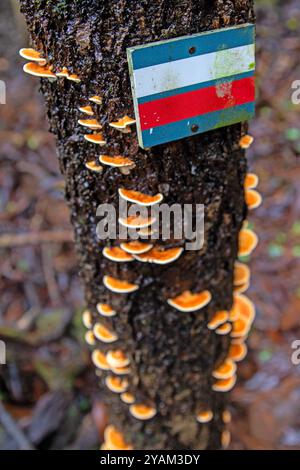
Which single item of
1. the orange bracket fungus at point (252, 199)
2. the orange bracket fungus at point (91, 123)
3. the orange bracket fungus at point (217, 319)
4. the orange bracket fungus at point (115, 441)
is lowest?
the orange bracket fungus at point (115, 441)

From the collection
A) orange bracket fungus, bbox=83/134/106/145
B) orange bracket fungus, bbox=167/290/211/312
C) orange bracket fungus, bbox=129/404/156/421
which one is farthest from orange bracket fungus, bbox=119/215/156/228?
orange bracket fungus, bbox=129/404/156/421

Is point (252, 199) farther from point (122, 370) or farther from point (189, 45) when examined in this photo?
point (122, 370)

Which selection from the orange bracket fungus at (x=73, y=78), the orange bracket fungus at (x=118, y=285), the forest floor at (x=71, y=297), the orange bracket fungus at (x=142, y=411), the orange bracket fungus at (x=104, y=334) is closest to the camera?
the orange bracket fungus at (x=73, y=78)

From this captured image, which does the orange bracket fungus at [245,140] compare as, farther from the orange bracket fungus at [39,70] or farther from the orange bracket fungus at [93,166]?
the orange bracket fungus at [39,70]

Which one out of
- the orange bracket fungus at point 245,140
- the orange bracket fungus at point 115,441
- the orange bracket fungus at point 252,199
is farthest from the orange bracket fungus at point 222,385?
the orange bracket fungus at point 245,140
